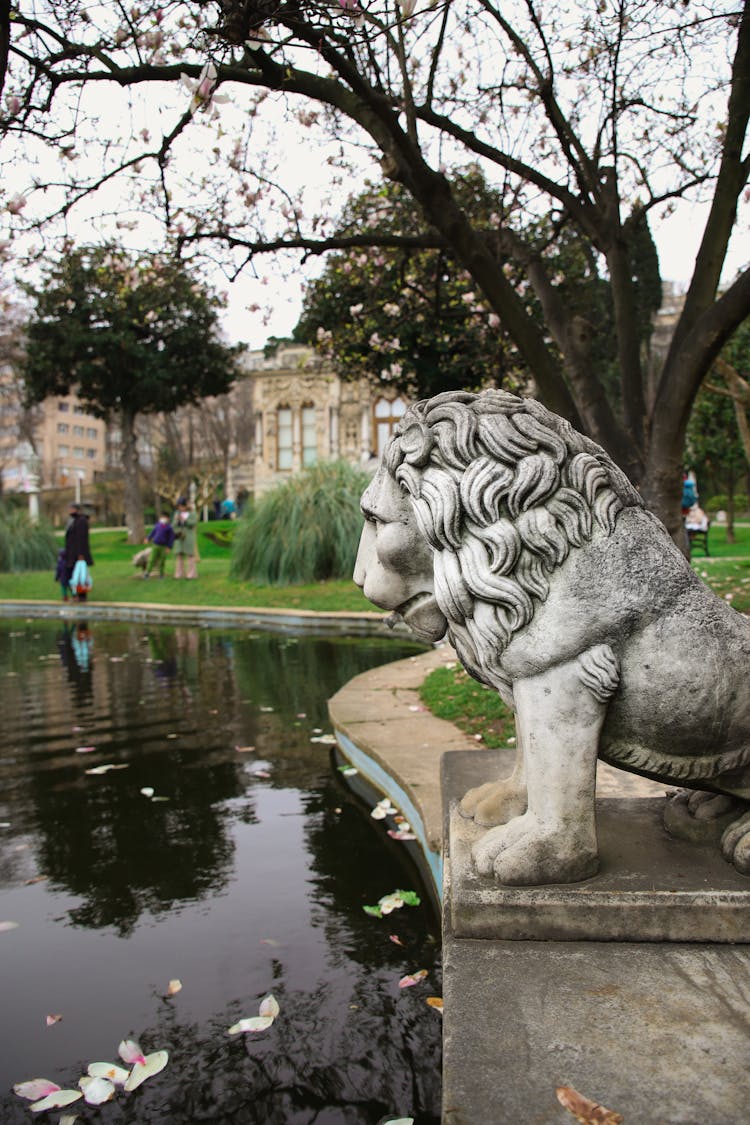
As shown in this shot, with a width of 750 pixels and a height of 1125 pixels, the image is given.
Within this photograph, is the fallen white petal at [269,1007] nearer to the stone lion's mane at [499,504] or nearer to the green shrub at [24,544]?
the stone lion's mane at [499,504]

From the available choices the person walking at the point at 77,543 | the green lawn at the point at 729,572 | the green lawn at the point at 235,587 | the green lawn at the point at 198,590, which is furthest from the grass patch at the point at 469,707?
the person walking at the point at 77,543

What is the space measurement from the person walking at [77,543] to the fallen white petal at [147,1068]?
12.1m

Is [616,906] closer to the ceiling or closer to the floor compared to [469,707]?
closer to the ceiling

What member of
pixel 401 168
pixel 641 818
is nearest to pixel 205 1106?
pixel 641 818

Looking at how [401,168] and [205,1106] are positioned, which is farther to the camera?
[401,168]

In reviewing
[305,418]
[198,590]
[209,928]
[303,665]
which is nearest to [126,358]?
[305,418]

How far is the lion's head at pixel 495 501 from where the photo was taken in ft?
5.92

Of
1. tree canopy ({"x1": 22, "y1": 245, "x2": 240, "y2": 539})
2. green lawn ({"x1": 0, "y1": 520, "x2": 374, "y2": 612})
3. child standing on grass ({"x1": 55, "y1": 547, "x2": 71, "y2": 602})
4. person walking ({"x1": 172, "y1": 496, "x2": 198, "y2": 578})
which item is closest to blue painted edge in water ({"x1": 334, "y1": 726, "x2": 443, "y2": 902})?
green lawn ({"x1": 0, "y1": 520, "x2": 374, "y2": 612})

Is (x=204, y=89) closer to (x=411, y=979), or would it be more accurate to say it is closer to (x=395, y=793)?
(x=395, y=793)

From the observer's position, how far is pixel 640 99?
20.9 feet

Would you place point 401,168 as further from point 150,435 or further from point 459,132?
point 150,435

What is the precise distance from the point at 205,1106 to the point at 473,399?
1.96 metres

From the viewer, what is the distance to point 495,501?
1811 millimetres

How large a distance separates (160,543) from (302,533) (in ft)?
13.8
